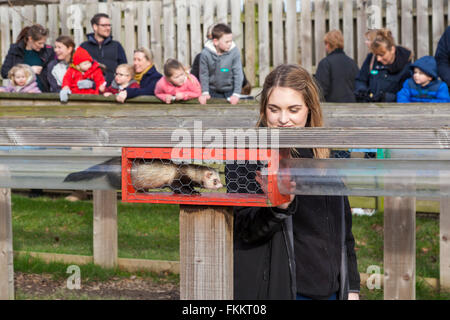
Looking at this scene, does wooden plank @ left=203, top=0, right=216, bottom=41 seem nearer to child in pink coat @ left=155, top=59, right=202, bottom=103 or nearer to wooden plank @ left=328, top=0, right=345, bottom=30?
wooden plank @ left=328, top=0, right=345, bottom=30

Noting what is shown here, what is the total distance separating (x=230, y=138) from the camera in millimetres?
1909

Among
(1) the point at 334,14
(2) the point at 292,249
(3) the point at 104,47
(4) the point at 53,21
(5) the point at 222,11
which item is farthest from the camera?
(4) the point at 53,21

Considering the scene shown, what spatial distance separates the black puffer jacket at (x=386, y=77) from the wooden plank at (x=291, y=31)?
2.20 meters

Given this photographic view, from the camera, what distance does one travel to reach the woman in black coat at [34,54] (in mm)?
8188

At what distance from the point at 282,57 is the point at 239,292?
22.4ft

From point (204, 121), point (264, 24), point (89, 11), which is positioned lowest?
point (204, 121)

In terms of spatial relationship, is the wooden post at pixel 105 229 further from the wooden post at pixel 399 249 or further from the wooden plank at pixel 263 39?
the wooden plank at pixel 263 39

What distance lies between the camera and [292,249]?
7.87 ft

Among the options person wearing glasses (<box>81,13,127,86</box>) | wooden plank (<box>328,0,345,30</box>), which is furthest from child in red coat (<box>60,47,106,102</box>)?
wooden plank (<box>328,0,345,30</box>)

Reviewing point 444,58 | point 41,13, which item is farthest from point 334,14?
→ point 41,13

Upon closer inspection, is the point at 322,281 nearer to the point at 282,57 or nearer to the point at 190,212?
the point at 190,212

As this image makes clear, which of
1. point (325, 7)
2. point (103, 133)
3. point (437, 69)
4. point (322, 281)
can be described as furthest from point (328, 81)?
point (103, 133)

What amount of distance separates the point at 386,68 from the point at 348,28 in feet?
7.08

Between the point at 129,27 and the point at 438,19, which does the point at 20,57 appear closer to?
the point at 129,27
